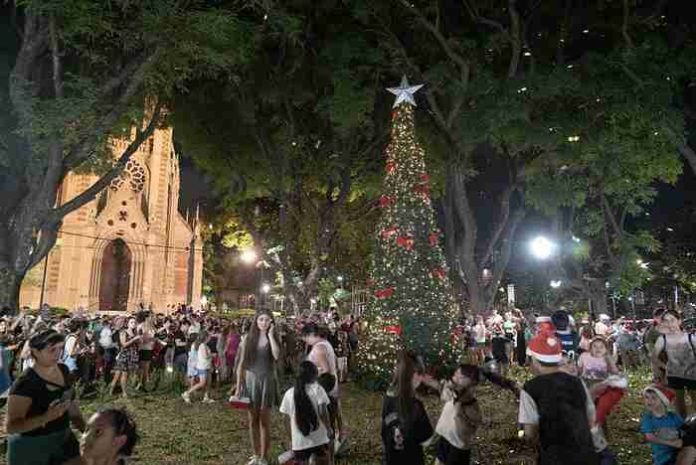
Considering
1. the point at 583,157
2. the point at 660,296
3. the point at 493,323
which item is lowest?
the point at 493,323

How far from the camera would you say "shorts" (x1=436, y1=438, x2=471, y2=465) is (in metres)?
4.07

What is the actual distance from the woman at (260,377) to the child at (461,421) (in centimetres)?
271

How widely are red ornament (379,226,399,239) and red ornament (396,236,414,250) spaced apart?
240 mm

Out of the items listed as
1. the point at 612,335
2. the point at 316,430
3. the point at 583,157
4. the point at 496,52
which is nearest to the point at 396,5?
the point at 496,52

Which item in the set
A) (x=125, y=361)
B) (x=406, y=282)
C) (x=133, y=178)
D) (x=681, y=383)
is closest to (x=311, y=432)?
(x=681, y=383)

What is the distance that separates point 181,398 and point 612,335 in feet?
45.6

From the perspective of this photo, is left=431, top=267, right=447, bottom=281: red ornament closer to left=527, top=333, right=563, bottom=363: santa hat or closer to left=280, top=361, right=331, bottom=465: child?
left=280, top=361, right=331, bottom=465: child

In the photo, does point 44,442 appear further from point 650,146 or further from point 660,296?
point 660,296

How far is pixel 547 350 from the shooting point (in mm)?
3475

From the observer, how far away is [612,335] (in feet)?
55.7

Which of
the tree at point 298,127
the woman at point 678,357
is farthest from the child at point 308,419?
the tree at point 298,127

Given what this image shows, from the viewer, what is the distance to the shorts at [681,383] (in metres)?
7.05

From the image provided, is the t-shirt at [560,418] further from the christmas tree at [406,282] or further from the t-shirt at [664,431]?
the christmas tree at [406,282]

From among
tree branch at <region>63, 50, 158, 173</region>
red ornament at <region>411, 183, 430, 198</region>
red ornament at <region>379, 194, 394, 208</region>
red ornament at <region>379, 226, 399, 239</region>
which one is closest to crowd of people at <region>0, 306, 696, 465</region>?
tree branch at <region>63, 50, 158, 173</region>
